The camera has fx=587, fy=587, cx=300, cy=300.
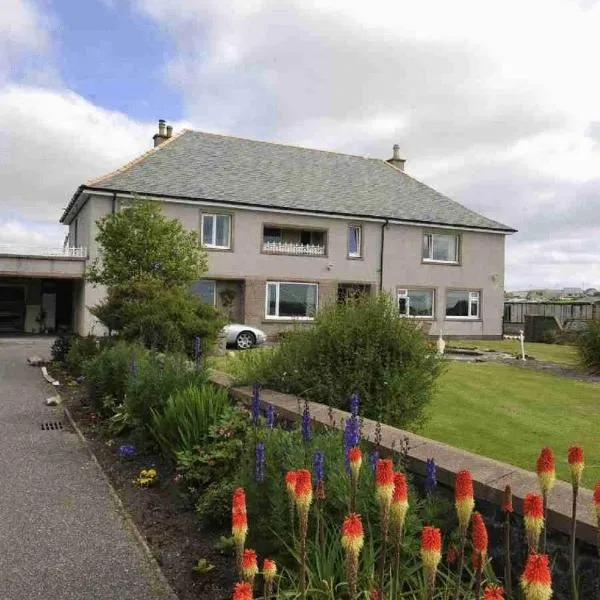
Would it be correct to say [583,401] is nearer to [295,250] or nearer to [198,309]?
[198,309]

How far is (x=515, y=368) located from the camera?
561 inches

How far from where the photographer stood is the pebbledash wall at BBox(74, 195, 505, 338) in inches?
966

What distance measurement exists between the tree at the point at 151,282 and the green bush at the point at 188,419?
16.6ft

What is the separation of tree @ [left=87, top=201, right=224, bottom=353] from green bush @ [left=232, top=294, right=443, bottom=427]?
186 inches

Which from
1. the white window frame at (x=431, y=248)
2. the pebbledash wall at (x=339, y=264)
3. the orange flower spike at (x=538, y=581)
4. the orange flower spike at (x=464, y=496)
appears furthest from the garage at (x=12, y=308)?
the orange flower spike at (x=538, y=581)

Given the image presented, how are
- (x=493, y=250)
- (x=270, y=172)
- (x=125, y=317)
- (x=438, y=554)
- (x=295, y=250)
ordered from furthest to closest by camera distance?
1. (x=493, y=250)
2. (x=270, y=172)
3. (x=295, y=250)
4. (x=125, y=317)
5. (x=438, y=554)

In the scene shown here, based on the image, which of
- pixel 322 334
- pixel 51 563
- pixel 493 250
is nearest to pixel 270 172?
pixel 493 250

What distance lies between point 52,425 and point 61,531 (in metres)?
4.06

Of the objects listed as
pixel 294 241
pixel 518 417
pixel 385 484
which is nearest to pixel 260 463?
pixel 385 484

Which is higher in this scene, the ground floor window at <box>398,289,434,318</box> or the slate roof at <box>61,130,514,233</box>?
the slate roof at <box>61,130,514,233</box>

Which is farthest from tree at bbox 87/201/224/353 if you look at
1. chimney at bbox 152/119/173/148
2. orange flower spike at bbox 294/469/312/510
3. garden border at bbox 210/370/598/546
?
chimney at bbox 152/119/173/148

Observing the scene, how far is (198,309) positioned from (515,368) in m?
7.85

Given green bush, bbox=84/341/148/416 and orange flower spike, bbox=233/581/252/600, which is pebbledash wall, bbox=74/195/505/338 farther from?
orange flower spike, bbox=233/581/252/600

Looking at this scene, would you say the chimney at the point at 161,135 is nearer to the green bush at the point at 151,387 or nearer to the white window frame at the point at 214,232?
the white window frame at the point at 214,232
